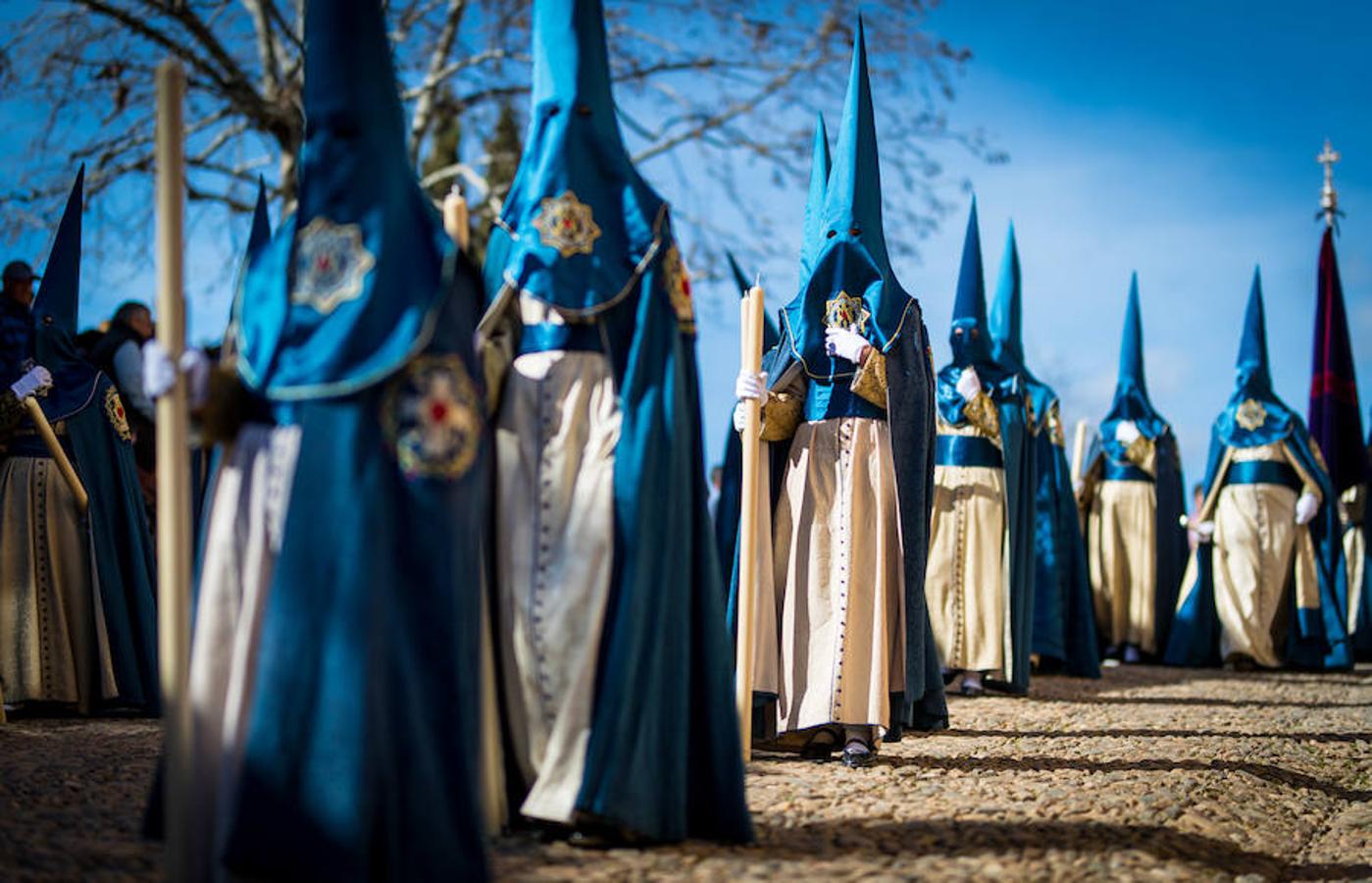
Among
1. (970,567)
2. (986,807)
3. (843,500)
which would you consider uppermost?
(843,500)

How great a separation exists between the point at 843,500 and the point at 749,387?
0.89m

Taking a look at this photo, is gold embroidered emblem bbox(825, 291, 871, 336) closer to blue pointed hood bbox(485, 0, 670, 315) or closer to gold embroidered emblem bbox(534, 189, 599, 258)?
blue pointed hood bbox(485, 0, 670, 315)

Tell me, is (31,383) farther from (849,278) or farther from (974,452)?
(974,452)

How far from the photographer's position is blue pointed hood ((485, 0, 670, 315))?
13.5 feet

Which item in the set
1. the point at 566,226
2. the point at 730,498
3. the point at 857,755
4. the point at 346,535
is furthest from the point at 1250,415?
the point at 346,535

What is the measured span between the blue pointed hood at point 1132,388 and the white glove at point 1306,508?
58.3 inches

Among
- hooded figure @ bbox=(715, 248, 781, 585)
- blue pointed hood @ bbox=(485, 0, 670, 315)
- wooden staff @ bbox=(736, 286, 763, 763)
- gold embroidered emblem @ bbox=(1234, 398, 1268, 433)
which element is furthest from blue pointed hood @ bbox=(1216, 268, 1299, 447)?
blue pointed hood @ bbox=(485, 0, 670, 315)

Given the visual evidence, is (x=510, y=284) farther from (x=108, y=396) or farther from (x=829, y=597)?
(x=108, y=396)

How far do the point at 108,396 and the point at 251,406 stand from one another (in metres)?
4.36

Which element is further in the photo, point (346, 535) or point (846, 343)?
point (846, 343)

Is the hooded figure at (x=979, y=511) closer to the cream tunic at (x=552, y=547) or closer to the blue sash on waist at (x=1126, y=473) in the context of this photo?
the blue sash on waist at (x=1126, y=473)

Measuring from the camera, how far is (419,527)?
3340mm

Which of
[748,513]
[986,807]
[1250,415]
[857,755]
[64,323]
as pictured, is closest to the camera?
[986,807]

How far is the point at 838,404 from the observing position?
606 cm
